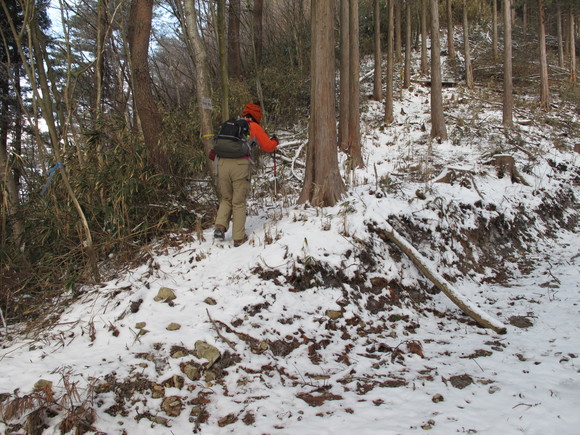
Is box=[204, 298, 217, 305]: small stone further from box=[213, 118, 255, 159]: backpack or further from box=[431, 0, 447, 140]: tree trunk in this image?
box=[431, 0, 447, 140]: tree trunk

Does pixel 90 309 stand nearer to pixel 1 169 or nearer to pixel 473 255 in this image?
pixel 1 169

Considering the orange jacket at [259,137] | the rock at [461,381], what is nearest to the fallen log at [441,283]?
the rock at [461,381]

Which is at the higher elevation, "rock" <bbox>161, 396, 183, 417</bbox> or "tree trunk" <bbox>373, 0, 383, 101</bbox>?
"tree trunk" <bbox>373, 0, 383, 101</bbox>

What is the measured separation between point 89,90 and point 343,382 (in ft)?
36.1

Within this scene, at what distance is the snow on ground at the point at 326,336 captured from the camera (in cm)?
238

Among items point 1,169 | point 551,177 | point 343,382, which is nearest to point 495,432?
point 343,382

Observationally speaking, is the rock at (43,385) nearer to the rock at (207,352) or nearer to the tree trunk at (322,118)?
the rock at (207,352)

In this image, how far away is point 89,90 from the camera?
10.2 metres

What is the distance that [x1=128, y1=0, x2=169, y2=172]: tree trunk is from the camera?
5.86 metres

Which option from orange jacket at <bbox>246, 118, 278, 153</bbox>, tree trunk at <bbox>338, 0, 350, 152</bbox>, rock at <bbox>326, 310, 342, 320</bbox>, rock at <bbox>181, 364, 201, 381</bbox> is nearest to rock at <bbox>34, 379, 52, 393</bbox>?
rock at <bbox>181, 364, 201, 381</bbox>

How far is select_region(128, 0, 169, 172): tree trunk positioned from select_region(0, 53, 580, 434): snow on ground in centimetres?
198

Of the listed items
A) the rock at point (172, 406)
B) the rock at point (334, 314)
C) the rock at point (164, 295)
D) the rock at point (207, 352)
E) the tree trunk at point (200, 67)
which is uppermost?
the tree trunk at point (200, 67)

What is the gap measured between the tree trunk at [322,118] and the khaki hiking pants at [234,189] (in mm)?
1113

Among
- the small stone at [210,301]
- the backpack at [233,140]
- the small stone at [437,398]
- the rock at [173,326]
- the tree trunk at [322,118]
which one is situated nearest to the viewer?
the small stone at [437,398]
